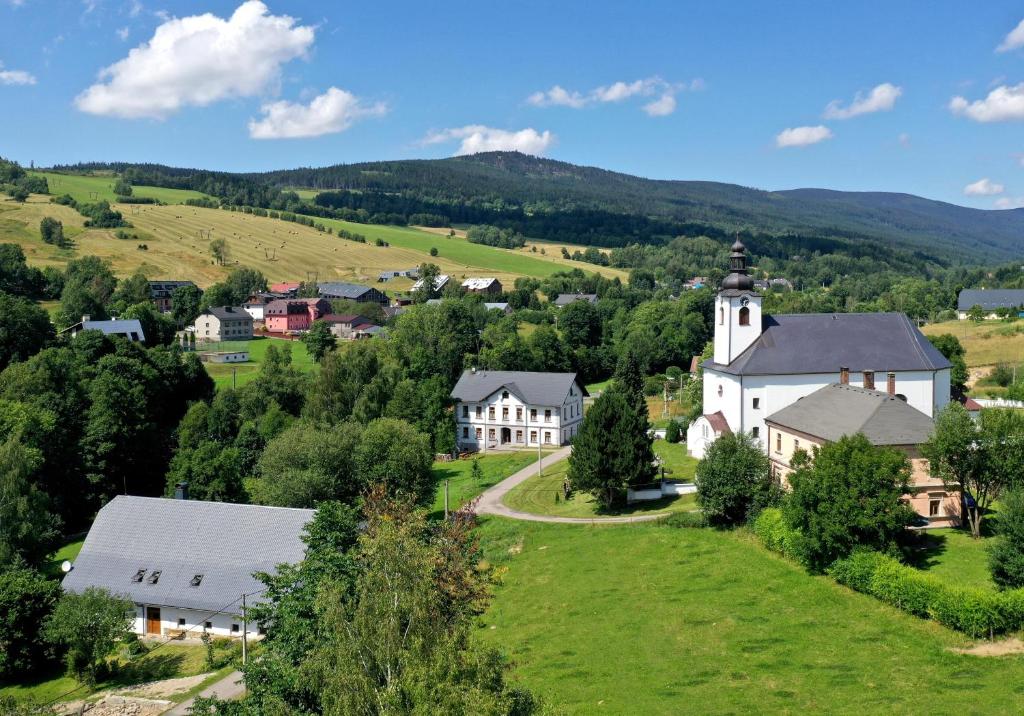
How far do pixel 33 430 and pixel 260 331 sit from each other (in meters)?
72.3

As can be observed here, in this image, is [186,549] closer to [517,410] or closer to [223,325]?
[517,410]

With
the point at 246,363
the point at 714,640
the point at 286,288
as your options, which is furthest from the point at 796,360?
the point at 286,288

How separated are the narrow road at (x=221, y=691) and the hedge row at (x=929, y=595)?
801 inches

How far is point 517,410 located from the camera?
6819cm

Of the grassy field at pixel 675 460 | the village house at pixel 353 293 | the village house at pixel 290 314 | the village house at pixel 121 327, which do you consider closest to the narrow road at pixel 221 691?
the grassy field at pixel 675 460

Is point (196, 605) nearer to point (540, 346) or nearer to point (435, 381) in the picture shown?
point (435, 381)

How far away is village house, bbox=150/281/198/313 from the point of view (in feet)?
424

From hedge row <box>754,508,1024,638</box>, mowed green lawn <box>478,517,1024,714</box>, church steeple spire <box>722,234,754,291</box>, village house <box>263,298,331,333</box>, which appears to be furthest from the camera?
village house <box>263,298,331,333</box>

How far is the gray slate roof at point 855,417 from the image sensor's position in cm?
3712

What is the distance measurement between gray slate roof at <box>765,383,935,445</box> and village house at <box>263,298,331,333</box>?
9397cm

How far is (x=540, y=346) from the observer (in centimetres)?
9125

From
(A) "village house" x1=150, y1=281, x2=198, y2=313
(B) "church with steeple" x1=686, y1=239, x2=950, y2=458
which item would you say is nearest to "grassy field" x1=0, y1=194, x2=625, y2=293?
(A) "village house" x1=150, y1=281, x2=198, y2=313

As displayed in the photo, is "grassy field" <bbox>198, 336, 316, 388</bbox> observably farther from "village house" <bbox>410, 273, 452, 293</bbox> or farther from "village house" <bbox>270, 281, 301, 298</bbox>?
"village house" <bbox>410, 273, 452, 293</bbox>

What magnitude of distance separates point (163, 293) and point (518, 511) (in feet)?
338
